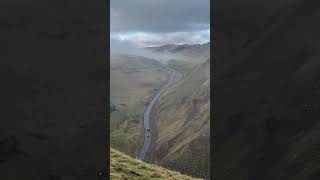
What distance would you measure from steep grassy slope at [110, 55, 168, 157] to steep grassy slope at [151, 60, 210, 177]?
5741 mm

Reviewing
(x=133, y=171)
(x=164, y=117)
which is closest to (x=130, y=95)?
(x=164, y=117)

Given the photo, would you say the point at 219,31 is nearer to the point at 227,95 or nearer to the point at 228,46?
the point at 228,46

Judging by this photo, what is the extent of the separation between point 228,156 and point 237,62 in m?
0.96

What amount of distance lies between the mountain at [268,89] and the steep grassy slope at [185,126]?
198 ft

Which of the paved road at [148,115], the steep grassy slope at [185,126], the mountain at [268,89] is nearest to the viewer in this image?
the mountain at [268,89]

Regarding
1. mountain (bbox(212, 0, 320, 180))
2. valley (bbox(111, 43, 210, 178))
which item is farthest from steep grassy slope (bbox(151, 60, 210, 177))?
mountain (bbox(212, 0, 320, 180))

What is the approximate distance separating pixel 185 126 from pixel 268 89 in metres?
115

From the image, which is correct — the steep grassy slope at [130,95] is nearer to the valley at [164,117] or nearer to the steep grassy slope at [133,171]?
the valley at [164,117]

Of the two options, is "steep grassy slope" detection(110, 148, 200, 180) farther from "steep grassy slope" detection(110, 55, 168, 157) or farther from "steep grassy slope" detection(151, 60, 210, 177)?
"steep grassy slope" detection(110, 55, 168, 157)

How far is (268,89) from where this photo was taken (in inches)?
179

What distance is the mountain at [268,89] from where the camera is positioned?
445cm
